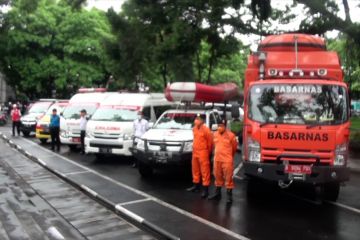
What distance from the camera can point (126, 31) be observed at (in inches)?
993

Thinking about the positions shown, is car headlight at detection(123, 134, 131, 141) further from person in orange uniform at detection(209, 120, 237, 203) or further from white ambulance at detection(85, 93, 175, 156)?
person in orange uniform at detection(209, 120, 237, 203)

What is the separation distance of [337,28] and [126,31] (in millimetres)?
11131

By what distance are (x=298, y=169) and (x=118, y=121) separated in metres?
7.62

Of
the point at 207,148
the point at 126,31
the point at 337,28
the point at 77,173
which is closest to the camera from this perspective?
the point at 207,148

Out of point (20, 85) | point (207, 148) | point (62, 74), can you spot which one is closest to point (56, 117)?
point (207, 148)

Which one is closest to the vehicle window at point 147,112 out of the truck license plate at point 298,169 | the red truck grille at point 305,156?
the red truck grille at point 305,156

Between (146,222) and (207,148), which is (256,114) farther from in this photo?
(146,222)

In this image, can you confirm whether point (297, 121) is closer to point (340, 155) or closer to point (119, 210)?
point (340, 155)

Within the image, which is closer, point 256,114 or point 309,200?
point 256,114

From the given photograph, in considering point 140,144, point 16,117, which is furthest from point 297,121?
point 16,117

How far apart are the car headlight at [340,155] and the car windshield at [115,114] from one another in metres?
7.82

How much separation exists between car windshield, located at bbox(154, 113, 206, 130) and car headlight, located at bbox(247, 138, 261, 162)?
3.74 meters

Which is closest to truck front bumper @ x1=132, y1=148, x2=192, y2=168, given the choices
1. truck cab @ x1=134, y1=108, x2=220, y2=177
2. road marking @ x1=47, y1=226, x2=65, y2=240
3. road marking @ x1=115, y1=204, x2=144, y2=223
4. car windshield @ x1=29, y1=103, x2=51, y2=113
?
truck cab @ x1=134, y1=108, x2=220, y2=177

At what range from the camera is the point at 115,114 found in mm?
16172
